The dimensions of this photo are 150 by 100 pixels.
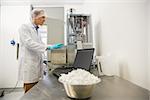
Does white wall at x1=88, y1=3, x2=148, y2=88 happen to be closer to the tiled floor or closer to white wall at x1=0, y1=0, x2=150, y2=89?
white wall at x1=0, y1=0, x2=150, y2=89

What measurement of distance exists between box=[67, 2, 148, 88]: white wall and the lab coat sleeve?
0.82 meters

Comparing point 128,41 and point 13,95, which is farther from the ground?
point 128,41

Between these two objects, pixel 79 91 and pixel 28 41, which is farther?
pixel 28 41

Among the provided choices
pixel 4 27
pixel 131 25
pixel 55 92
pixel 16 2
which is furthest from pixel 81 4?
pixel 55 92

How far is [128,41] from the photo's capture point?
1834mm

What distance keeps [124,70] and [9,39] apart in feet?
11.6

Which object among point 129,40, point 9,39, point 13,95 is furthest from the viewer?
point 9,39

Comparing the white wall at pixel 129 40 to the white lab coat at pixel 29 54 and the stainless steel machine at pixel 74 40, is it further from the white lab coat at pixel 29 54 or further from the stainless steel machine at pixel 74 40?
the white lab coat at pixel 29 54

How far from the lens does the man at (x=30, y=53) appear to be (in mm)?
2160

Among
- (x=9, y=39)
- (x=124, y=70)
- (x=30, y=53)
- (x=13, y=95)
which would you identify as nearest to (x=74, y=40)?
(x=30, y=53)

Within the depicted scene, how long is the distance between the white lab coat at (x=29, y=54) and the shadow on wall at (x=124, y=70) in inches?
37.1

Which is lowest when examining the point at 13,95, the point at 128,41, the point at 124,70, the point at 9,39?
the point at 13,95

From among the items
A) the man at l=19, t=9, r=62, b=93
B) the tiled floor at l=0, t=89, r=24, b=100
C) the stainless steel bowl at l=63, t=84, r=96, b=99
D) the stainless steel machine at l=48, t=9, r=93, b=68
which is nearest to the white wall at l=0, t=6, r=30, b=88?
the tiled floor at l=0, t=89, r=24, b=100

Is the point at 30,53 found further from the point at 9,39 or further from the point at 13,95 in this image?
the point at 9,39
